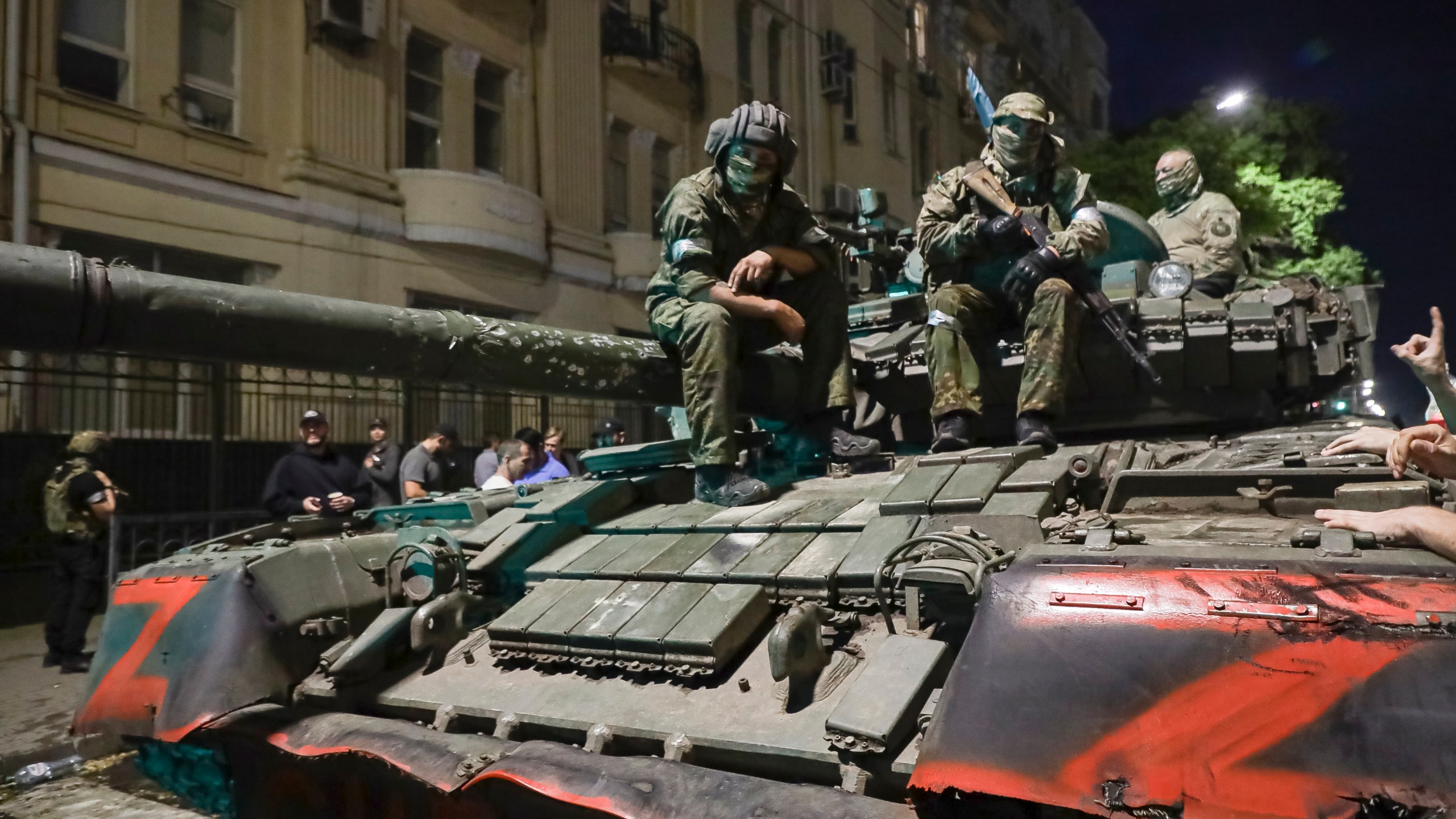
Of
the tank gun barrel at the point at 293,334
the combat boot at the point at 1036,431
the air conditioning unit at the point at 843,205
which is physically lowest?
the combat boot at the point at 1036,431

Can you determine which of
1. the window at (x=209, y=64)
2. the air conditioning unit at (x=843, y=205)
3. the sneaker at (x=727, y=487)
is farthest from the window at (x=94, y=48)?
the sneaker at (x=727, y=487)

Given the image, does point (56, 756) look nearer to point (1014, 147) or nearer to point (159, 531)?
point (159, 531)

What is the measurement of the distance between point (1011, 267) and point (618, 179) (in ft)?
33.5

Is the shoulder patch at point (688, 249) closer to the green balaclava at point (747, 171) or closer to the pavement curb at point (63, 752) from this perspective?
the green balaclava at point (747, 171)

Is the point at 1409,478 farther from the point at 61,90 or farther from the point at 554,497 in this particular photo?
the point at 61,90

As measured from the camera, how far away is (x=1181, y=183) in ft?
21.5

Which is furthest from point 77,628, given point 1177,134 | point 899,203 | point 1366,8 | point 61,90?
point 1177,134

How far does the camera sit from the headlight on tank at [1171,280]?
4676mm

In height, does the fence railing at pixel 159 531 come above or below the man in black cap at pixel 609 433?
below

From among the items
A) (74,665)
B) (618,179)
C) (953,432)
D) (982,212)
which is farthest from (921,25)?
(74,665)

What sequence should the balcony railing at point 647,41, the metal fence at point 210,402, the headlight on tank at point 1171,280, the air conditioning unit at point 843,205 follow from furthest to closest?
A: the balcony railing at point 647,41, the metal fence at point 210,402, the air conditioning unit at point 843,205, the headlight on tank at point 1171,280

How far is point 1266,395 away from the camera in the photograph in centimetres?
464

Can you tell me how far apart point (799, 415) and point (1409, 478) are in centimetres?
235

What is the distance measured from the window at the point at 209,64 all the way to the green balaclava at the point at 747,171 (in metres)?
7.35
